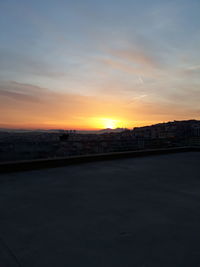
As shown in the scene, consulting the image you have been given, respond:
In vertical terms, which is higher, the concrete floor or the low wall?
the low wall

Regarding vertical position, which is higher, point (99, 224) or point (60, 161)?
point (60, 161)

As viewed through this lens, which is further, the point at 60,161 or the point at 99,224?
the point at 60,161

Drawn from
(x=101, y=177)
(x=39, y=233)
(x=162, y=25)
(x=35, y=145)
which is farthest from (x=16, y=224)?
(x=162, y=25)

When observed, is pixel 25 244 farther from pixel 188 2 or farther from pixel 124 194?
pixel 188 2

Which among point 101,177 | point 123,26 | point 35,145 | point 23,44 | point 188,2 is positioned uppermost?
point 188,2

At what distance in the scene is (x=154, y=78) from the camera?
985cm

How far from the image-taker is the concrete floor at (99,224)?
1316 mm

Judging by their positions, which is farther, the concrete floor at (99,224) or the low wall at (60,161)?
the low wall at (60,161)

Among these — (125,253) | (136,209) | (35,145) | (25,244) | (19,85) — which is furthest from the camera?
(19,85)

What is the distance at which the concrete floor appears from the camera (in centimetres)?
132

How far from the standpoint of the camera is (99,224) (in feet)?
6.01

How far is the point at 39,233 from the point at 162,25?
7.87 meters

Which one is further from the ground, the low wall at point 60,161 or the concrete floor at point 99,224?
the low wall at point 60,161

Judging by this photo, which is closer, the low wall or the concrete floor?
the concrete floor
